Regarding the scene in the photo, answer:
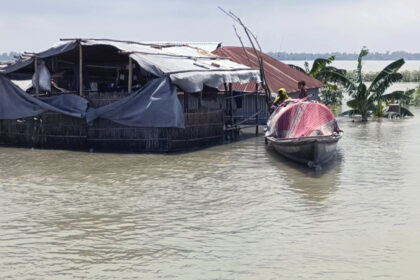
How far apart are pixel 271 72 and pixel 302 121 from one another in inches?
446

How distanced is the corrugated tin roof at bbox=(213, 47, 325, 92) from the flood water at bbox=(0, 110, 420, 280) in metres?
8.96

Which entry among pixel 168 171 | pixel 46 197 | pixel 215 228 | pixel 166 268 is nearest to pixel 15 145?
pixel 168 171

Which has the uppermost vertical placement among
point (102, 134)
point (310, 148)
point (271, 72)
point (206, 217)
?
point (271, 72)

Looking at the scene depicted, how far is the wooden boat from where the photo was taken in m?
14.0

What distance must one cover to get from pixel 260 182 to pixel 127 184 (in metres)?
2.60

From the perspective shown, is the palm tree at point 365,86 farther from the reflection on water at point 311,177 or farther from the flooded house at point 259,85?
the reflection on water at point 311,177

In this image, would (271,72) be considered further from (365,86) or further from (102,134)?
(102,134)

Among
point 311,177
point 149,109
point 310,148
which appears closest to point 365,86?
point 149,109

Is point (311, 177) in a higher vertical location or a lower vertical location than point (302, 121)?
lower

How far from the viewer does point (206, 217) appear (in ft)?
32.4

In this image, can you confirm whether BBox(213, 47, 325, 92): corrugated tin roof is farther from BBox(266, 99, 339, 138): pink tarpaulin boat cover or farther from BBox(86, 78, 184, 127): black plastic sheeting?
BBox(266, 99, 339, 138): pink tarpaulin boat cover

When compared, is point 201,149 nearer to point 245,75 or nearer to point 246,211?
point 245,75

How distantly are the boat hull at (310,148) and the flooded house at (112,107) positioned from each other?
317 centimetres

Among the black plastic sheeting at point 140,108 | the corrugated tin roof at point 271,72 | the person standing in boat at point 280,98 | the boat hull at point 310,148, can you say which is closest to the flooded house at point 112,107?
the black plastic sheeting at point 140,108
